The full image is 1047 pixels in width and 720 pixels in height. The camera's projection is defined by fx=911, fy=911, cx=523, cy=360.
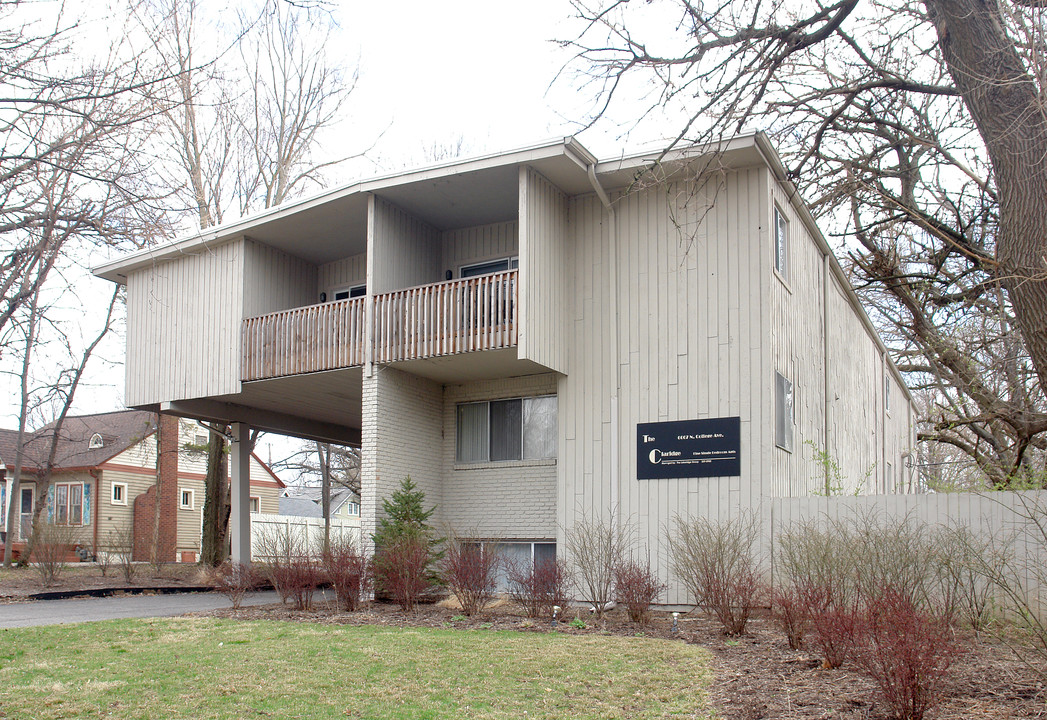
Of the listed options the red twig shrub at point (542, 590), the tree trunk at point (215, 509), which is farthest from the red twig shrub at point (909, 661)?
the tree trunk at point (215, 509)

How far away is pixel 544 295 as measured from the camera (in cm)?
1476

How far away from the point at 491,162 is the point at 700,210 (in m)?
3.47

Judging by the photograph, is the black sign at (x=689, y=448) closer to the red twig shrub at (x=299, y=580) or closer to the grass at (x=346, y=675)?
the grass at (x=346, y=675)

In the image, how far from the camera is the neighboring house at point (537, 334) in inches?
553

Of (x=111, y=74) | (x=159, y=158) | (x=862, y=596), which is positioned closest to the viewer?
(x=111, y=74)

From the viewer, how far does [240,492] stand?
795 inches

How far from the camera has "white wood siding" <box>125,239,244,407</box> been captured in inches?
696

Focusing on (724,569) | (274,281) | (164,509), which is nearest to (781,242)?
(724,569)

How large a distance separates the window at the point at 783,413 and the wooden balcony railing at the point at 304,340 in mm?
7004

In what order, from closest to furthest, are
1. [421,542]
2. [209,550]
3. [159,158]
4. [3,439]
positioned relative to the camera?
[159,158], [421,542], [209,550], [3,439]

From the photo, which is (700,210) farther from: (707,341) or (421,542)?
(421,542)

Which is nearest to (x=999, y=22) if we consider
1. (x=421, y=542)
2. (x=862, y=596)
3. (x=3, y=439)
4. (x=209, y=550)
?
(x=862, y=596)

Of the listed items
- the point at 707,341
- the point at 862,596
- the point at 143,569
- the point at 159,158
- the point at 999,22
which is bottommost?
the point at 143,569

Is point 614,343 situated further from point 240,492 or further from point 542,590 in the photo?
point 240,492
